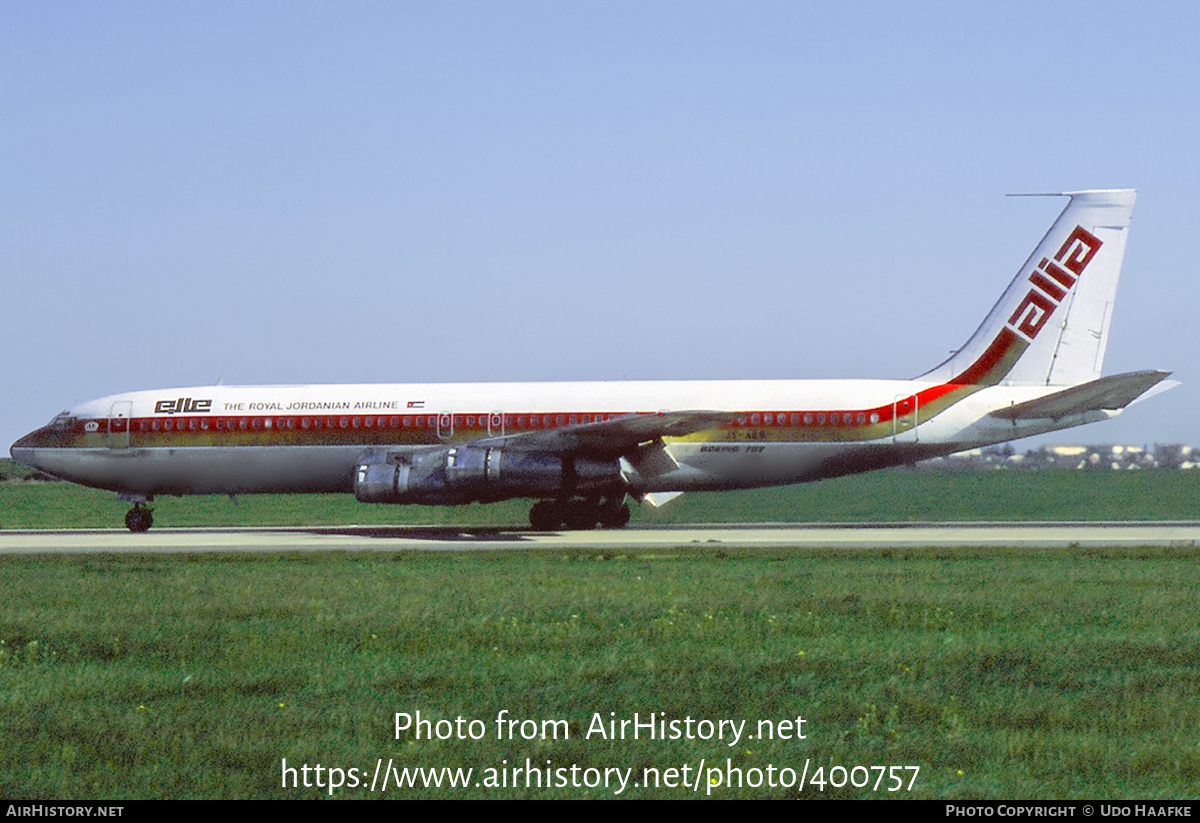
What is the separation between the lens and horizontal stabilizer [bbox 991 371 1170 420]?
28.1 meters

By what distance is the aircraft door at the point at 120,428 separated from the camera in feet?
109

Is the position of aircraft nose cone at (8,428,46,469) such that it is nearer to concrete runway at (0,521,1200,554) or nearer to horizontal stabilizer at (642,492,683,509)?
concrete runway at (0,521,1200,554)

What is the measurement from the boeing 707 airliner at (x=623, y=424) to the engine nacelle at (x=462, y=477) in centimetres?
4

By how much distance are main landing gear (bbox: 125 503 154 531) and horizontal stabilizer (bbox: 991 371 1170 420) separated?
21.4 meters

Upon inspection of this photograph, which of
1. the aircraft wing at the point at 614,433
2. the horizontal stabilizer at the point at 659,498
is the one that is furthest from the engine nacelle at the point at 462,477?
the horizontal stabilizer at the point at 659,498

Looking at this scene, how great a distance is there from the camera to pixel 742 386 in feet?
103

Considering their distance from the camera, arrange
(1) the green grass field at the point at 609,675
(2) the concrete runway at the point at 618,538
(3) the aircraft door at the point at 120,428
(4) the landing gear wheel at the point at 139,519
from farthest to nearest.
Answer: (3) the aircraft door at the point at 120,428 → (4) the landing gear wheel at the point at 139,519 → (2) the concrete runway at the point at 618,538 → (1) the green grass field at the point at 609,675

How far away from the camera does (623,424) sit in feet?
96.3

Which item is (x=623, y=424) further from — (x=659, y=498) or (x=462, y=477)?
(x=659, y=498)

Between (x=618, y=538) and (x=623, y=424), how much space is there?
9.13 feet

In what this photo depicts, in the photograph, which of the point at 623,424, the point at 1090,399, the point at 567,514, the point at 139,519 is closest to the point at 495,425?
the point at 567,514

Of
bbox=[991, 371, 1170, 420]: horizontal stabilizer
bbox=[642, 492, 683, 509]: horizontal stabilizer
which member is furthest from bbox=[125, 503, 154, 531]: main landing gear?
bbox=[991, 371, 1170, 420]: horizontal stabilizer

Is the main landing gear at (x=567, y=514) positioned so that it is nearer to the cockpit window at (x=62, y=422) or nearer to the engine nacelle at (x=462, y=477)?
the engine nacelle at (x=462, y=477)

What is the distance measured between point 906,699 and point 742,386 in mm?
22582
